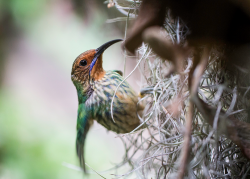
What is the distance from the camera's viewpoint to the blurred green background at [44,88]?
1399 mm

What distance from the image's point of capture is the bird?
61cm

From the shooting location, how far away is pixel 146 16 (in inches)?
11.4

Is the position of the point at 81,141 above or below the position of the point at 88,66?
below

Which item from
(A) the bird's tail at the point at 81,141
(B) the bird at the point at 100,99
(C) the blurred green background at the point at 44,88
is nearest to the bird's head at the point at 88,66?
(B) the bird at the point at 100,99

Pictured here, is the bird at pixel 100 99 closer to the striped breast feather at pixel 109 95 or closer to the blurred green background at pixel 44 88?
the striped breast feather at pixel 109 95

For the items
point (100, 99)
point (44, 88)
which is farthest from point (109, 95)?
point (44, 88)

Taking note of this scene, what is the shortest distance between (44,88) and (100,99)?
121 cm

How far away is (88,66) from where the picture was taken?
0.68 meters

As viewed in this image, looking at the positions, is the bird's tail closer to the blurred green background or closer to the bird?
the bird

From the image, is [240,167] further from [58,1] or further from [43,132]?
[58,1]

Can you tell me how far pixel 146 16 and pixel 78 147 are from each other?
546 mm

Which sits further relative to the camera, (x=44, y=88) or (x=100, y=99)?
(x=44, y=88)

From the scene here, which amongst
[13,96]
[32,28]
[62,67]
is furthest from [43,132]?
[32,28]

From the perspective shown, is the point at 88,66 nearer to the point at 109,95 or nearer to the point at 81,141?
the point at 109,95
